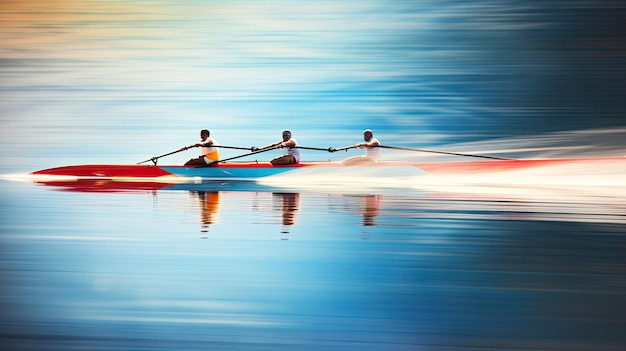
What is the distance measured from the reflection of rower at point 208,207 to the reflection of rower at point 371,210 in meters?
0.79

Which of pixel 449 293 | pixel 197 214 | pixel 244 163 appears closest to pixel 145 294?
pixel 449 293

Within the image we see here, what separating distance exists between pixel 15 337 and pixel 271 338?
534 millimetres

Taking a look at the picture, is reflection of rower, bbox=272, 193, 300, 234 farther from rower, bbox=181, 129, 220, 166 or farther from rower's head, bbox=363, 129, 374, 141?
rower, bbox=181, 129, 220, 166

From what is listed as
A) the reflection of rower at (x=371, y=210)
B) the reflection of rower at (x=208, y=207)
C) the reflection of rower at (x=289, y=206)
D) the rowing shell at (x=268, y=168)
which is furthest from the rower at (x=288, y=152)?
the reflection of rower at (x=371, y=210)

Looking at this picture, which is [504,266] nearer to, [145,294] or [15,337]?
[145,294]

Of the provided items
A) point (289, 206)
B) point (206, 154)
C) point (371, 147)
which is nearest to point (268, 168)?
point (206, 154)

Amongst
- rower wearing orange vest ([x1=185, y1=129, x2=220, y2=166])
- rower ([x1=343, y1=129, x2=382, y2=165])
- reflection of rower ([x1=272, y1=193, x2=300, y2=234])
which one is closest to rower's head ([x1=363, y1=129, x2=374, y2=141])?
rower ([x1=343, y1=129, x2=382, y2=165])

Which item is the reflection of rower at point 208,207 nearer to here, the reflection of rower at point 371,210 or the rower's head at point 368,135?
the reflection of rower at point 371,210

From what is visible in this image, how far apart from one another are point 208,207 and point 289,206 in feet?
1.70

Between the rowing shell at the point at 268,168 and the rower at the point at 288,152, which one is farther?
the rower at the point at 288,152

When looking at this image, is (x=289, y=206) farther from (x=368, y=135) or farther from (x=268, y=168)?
(x=368, y=135)

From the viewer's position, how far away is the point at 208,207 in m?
4.46

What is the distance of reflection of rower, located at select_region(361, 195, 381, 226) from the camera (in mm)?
3615

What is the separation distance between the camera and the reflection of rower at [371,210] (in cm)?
362
